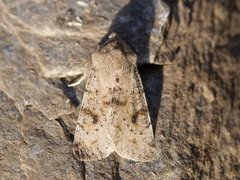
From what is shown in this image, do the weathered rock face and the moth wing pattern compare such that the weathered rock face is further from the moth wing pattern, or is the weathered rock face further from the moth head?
the moth head

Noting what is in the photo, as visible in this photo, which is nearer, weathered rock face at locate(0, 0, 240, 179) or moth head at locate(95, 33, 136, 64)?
weathered rock face at locate(0, 0, 240, 179)

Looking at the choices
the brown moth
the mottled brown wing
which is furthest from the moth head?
the mottled brown wing

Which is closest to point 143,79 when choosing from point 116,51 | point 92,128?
point 116,51

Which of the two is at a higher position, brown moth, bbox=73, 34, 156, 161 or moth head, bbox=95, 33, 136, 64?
moth head, bbox=95, 33, 136, 64

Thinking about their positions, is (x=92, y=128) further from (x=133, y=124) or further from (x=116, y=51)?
(x=116, y=51)

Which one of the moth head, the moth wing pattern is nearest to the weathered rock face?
the moth wing pattern
